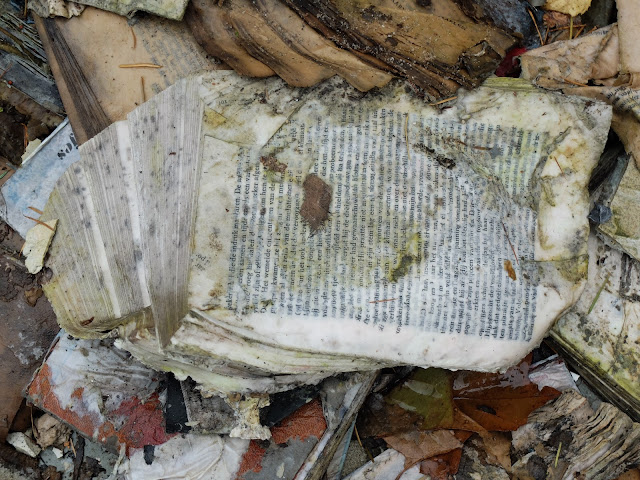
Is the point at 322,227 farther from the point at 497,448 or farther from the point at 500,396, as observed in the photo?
the point at 497,448

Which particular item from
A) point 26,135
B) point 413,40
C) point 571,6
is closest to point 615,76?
point 571,6

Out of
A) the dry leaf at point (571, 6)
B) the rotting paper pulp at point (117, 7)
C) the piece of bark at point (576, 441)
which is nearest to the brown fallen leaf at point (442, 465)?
the piece of bark at point (576, 441)

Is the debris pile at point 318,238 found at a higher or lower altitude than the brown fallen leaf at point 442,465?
higher

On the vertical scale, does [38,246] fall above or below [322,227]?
below

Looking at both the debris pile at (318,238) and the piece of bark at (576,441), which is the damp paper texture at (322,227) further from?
the piece of bark at (576,441)

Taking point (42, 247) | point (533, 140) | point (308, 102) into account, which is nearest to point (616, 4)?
point (533, 140)

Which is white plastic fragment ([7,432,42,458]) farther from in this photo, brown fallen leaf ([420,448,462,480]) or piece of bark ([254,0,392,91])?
piece of bark ([254,0,392,91])

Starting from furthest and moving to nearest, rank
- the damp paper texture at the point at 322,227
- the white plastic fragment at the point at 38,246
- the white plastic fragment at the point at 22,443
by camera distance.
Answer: the white plastic fragment at the point at 22,443 → the white plastic fragment at the point at 38,246 → the damp paper texture at the point at 322,227
